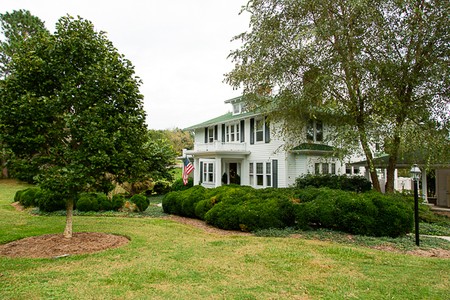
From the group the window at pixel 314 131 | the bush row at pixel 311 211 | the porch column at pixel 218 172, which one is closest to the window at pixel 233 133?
the porch column at pixel 218 172

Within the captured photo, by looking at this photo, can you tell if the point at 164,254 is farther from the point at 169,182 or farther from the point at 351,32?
the point at 169,182

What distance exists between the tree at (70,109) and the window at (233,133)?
14330 millimetres

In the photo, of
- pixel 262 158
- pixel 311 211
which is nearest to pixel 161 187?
pixel 262 158

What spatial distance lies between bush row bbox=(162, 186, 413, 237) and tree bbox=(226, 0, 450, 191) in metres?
2.69

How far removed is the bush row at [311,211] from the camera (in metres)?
8.58

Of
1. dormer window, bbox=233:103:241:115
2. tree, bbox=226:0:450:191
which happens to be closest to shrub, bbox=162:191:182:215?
tree, bbox=226:0:450:191

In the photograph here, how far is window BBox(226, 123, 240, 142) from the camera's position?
21.5m

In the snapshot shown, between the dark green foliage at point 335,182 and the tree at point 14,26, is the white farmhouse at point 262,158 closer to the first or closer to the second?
the dark green foliage at point 335,182

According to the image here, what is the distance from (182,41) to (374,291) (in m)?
15.5

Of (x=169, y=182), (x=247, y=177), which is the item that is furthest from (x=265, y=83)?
(x=169, y=182)

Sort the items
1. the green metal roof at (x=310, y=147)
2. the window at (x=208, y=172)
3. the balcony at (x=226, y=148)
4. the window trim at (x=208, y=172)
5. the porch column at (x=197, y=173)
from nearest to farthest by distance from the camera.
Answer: the green metal roof at (x=310, y=147), the balcony at (x=226, y=148), the window trim at (x=208, y=172), the window at (x=208, y=172), the porch column at (x=197, y=173)

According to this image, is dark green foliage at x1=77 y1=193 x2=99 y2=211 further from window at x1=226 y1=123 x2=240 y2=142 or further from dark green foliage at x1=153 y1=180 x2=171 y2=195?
window at x1=226 y1=123 x2=240 y2=142

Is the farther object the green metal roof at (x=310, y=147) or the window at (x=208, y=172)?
the window at (x=208, y=172)

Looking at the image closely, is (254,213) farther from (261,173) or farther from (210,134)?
(210,134)
